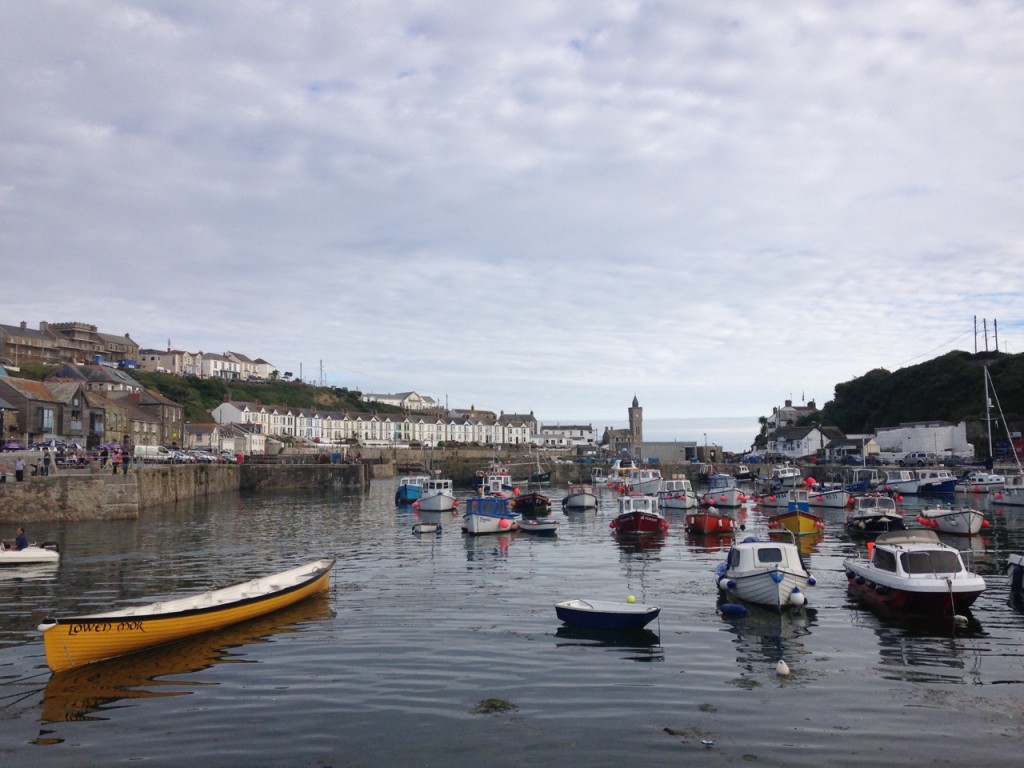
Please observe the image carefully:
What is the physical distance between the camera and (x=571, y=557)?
3809 cm

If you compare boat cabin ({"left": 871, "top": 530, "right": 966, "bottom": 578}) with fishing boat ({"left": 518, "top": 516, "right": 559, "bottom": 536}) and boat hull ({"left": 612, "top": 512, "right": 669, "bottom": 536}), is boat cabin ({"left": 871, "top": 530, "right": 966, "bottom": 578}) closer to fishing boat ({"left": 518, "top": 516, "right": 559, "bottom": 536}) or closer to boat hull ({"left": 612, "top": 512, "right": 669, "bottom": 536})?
boat hull ({"left": 612, "top": 512, "right": 669, "bottom": 536})

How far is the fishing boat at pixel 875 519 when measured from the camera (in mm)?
44344

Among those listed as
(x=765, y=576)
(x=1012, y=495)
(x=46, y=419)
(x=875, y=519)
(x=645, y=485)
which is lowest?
(x=1012, y=495)

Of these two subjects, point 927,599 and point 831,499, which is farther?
point 831,499

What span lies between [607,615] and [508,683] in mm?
5132

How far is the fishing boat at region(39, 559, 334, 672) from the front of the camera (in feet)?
60.2

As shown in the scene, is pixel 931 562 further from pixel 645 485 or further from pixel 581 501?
Answer: pixel 645 485

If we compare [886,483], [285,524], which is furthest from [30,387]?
[886,483]

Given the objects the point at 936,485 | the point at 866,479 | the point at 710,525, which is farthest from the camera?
the point at 866,479

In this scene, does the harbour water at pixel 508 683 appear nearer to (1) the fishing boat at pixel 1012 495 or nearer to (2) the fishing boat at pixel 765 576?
(2) the fishing boat at pixel 765 576

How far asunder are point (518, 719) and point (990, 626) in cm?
1552

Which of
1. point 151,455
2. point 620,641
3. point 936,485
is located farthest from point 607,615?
point 151,455

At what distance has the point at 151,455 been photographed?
8131cm

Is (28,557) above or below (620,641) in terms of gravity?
above
